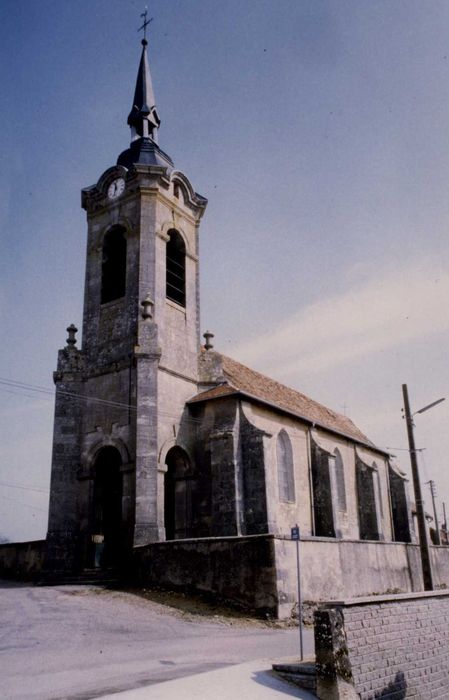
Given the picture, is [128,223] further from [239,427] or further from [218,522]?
[218,522]

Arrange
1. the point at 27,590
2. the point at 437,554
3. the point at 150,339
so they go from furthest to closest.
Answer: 1. the point at 437,554
2. the point at 150,339
3. the point at 27,590

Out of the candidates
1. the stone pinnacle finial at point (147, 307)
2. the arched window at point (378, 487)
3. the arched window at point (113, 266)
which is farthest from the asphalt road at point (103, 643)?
the arched window at point (378, 487)

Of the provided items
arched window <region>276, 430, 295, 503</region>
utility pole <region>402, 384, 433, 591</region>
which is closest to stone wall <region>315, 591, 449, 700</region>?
utility pole <region>402, 384, 433, 591</region>

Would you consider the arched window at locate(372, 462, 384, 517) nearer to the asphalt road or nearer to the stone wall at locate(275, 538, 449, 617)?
the stone wall at locate(275, 538, 449, 617)

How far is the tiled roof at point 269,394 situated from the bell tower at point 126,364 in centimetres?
163

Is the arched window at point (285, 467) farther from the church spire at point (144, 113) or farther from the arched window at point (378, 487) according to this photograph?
the church spire at point (144, 113)

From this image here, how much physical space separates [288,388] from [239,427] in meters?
12.2

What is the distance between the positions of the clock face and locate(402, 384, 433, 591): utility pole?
1445cm

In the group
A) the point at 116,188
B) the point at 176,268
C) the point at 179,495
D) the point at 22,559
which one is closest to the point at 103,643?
the point at 179,495

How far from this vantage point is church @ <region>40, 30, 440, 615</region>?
709 inches

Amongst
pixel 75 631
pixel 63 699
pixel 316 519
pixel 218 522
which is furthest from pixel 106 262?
pixel 63 699

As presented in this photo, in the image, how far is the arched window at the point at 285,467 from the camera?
24311mm

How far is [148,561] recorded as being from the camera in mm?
18516

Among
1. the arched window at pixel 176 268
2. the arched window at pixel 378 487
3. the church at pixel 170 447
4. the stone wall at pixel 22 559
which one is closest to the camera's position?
the church at pixel 170 447
